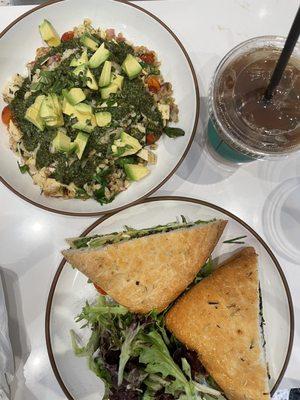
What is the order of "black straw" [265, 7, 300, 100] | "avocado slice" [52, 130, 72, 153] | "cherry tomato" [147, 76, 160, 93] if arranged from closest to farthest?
"black straw" [265, 7, 300, 100] → "avocado slice" [52, 130, 72, 153] → "cherry tomato" [147, 76, 160, 93]

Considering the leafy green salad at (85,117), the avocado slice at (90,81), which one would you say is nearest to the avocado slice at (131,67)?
the leafy green salad at (85,117)

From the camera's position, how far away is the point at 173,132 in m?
1.50

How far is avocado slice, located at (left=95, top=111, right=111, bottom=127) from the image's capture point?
1447 millimetres

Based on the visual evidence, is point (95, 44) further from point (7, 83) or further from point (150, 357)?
point (150, 357)

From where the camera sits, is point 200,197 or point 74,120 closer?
point 74,120

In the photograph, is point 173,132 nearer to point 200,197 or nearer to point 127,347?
point 200,197

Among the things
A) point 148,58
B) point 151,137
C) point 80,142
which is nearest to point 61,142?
point 80,142

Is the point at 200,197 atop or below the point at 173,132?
below

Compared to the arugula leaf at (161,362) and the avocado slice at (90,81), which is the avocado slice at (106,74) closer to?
the avocado slice at (90,81)

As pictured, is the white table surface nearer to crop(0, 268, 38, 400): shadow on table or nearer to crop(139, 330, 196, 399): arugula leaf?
crop(0, 268, 38, 400): shadow on table

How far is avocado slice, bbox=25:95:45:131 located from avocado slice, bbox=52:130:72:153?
6 cm

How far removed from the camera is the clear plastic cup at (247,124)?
1315mm

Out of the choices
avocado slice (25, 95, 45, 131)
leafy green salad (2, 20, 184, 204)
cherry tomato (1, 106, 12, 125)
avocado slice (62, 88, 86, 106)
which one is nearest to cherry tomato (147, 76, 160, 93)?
leafy green salad (2, 20, 184, 204)

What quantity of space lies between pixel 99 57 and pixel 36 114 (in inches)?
9.7
